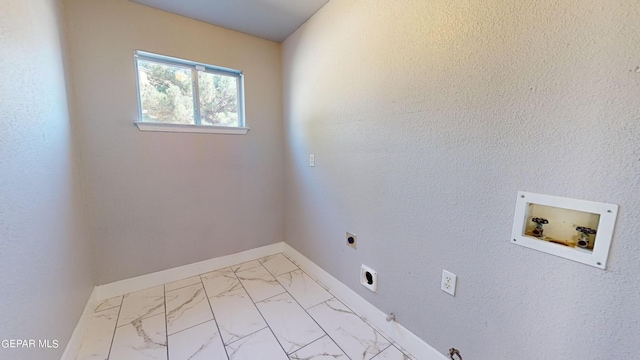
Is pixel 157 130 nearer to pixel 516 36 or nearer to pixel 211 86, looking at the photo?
pixel 211 86

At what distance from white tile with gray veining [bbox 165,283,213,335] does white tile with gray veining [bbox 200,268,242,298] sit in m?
0.06

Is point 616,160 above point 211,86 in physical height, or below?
below

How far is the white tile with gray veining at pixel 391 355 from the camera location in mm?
1298

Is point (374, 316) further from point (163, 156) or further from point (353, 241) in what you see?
point (163, 156)

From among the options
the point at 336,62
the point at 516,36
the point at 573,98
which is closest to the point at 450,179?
the point at 573,98

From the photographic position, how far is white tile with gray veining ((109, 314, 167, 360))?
1.32 meters

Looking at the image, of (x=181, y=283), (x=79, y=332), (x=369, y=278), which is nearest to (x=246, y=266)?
(x=181, y=283)

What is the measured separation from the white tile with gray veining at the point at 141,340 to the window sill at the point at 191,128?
1.38 metres

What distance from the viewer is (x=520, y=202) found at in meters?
0.89

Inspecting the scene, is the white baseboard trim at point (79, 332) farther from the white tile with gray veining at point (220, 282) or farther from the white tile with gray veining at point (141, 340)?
the white tile with gray veining at point (220, 282)

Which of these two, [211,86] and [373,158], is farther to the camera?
[211,86]

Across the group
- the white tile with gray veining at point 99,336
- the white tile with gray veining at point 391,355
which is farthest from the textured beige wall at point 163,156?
the white tile with gray veining at point 391,355

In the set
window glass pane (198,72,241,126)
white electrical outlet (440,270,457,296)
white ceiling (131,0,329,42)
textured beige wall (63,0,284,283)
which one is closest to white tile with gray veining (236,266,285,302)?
textured beige wall (63,0,284,283)

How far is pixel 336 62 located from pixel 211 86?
1.18 meters
